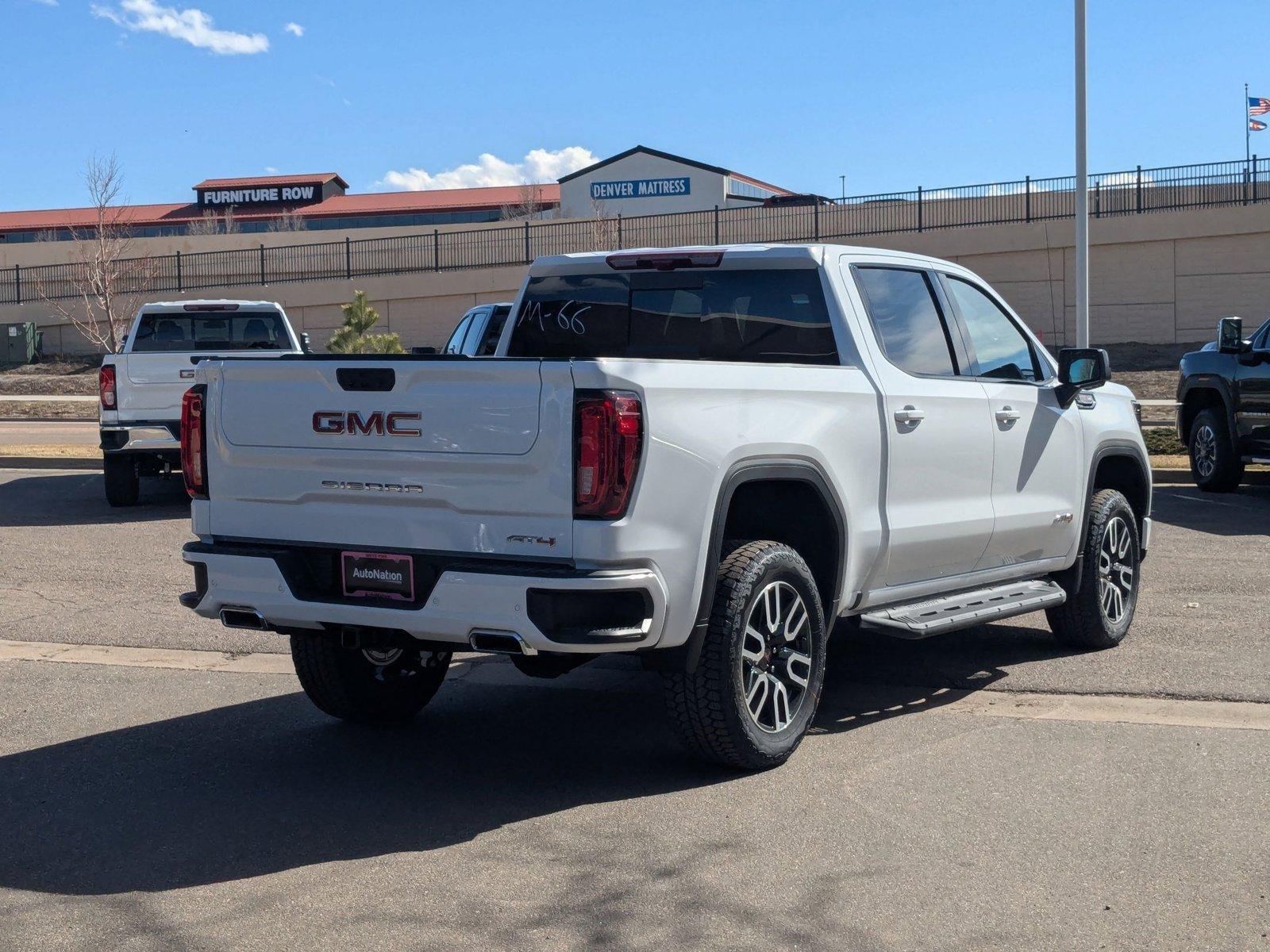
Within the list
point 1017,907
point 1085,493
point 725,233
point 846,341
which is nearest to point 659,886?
point 1017,907

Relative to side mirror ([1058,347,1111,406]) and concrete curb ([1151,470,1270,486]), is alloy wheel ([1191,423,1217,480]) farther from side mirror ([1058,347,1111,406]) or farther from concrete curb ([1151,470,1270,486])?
side mirror ([1058,347,1111,406])

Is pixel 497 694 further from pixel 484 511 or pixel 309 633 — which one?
pixel 484 511

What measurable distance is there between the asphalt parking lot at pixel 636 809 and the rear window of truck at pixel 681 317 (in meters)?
1.68

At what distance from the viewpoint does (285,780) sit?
557 centimetres

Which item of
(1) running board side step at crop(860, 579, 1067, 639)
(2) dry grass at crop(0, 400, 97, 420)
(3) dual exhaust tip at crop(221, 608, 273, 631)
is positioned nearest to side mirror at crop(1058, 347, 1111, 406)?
(1) running board side step at crop(860, 579, 1067, 639)

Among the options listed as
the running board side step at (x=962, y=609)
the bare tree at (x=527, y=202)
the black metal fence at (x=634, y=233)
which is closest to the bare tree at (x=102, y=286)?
the black metal fence at (x=634, y=233)

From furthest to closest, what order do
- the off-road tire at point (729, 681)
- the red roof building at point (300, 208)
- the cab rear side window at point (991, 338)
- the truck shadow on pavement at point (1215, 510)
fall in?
1. the red roof building at point (300, 208)
2. the truck shadow on pavement at point (1215, 510)
3. the cab rear side window at point (991, 338)
4. the off-road tire at point (729, 681)

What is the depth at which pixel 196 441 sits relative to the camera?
18.6 ft

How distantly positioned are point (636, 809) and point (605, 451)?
133 cm

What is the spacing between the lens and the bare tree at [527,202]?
68312mm

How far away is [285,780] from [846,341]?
2949 millimetres

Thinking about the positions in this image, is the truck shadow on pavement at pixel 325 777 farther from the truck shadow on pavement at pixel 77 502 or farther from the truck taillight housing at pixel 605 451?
the truck shadow on pavement at pixel 77 502

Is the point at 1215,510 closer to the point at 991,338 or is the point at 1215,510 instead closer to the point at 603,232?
the point at 991,338

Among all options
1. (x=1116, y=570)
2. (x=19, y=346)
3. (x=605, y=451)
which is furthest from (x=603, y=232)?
(x=605, y=451)
